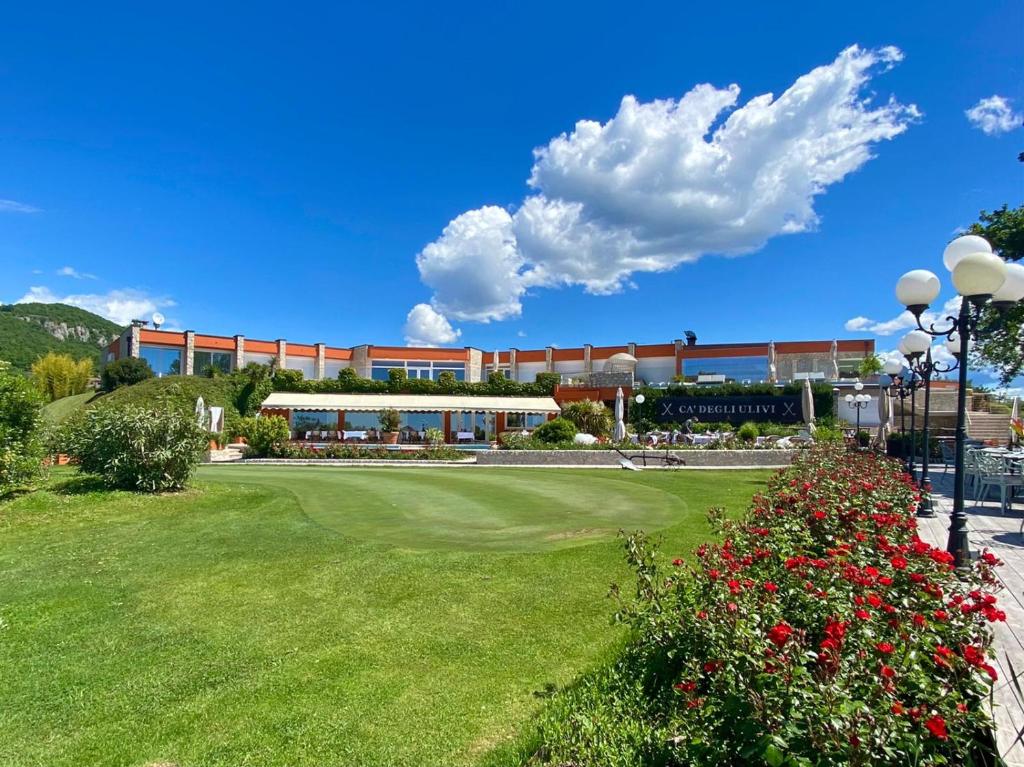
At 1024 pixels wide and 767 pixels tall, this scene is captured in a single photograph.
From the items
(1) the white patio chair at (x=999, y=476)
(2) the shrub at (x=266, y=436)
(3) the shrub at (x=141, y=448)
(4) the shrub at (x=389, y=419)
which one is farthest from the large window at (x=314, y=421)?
(1) the white patio chair at (x=999, y=476)

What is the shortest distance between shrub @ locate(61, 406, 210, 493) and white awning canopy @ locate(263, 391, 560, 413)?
18.3 meters

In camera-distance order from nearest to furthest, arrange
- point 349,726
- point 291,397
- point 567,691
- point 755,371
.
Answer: point 349,726, point 567,691, point 291,397, point 755,371

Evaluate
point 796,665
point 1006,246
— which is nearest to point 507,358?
point 1006,246

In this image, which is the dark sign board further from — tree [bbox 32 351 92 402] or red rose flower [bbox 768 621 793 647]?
tree [bbox 32 351 92 402]

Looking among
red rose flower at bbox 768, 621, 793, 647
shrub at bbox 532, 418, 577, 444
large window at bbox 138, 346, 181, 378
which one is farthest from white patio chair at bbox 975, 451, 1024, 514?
large window at bbox 138, 346, 181, 378

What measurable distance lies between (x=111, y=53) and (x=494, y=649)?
16.7m

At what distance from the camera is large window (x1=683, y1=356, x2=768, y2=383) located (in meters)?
44.5

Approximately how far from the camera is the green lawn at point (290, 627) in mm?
3209

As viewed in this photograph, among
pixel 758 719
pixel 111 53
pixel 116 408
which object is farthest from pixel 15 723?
pixel 111 53

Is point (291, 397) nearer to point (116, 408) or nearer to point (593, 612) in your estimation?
point (116, 408)

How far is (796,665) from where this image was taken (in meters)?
2.10

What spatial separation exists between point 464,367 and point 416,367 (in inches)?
165

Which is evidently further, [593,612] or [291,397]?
[291,397]

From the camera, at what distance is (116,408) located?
1197 cm
